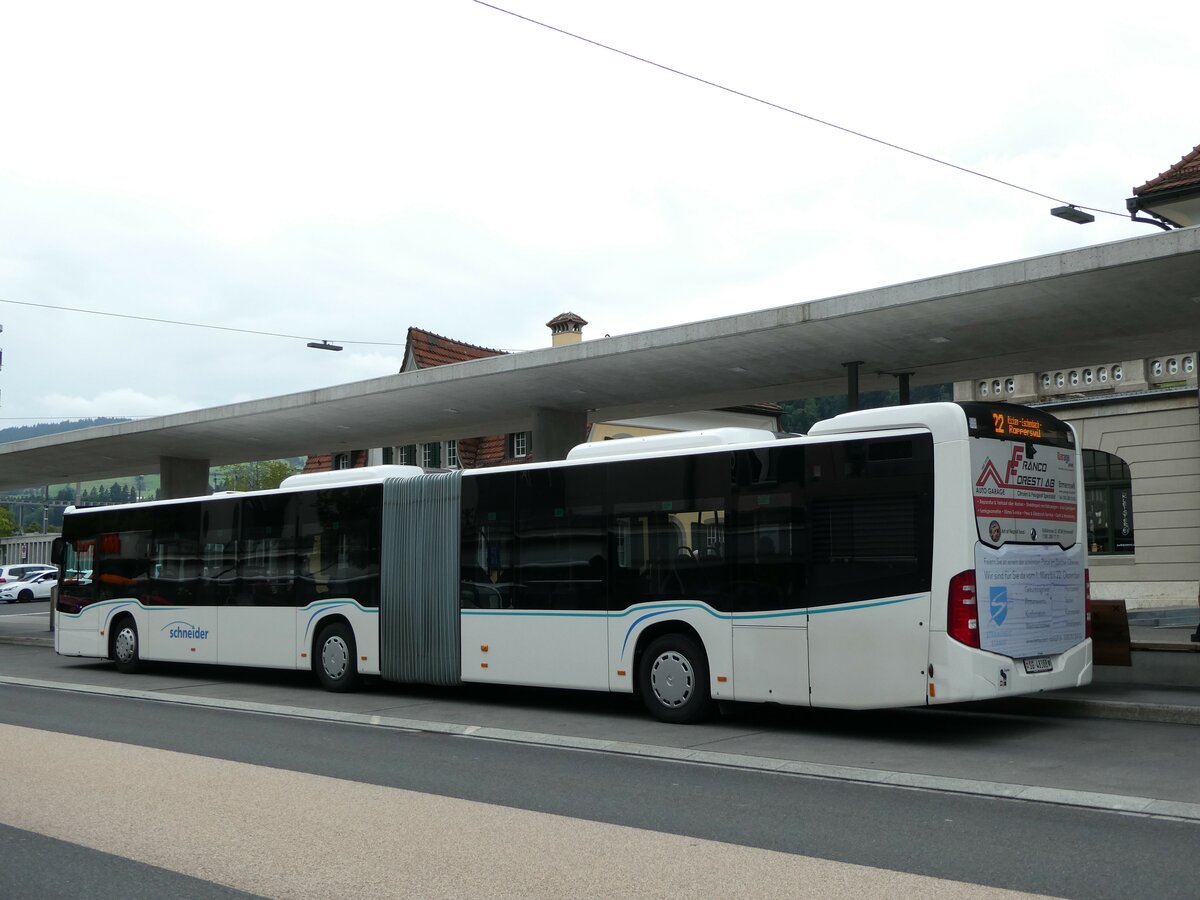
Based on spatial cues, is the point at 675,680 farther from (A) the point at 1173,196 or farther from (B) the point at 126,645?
(A) the point at 1173,196

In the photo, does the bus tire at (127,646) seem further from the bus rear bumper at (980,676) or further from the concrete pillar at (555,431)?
the bus rear bumper at (980,676)

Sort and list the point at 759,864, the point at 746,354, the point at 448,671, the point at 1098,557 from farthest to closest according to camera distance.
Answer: the point at 1098,557 → the point at 746,354 → the point at 448,671 → the point at 759,864

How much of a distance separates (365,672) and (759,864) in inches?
440

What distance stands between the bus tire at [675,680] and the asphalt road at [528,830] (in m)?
2.18

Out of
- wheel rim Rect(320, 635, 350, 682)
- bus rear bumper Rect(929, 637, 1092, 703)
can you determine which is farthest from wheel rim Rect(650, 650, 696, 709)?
wheel rim Rect(320, 635, 350, 682)

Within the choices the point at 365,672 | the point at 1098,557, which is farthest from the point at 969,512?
the point at 1098,557

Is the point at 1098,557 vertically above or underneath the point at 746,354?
underneath

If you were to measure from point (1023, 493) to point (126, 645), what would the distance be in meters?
15.9

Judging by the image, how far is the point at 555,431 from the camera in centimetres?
2423

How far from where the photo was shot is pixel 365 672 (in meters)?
17.1

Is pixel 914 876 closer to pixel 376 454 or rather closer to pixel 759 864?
pixel 759 864

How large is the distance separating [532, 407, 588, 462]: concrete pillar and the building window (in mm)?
12600

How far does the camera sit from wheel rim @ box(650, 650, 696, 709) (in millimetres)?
13172

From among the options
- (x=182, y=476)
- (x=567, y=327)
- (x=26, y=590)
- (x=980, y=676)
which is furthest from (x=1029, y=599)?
(x=26, y=590)
